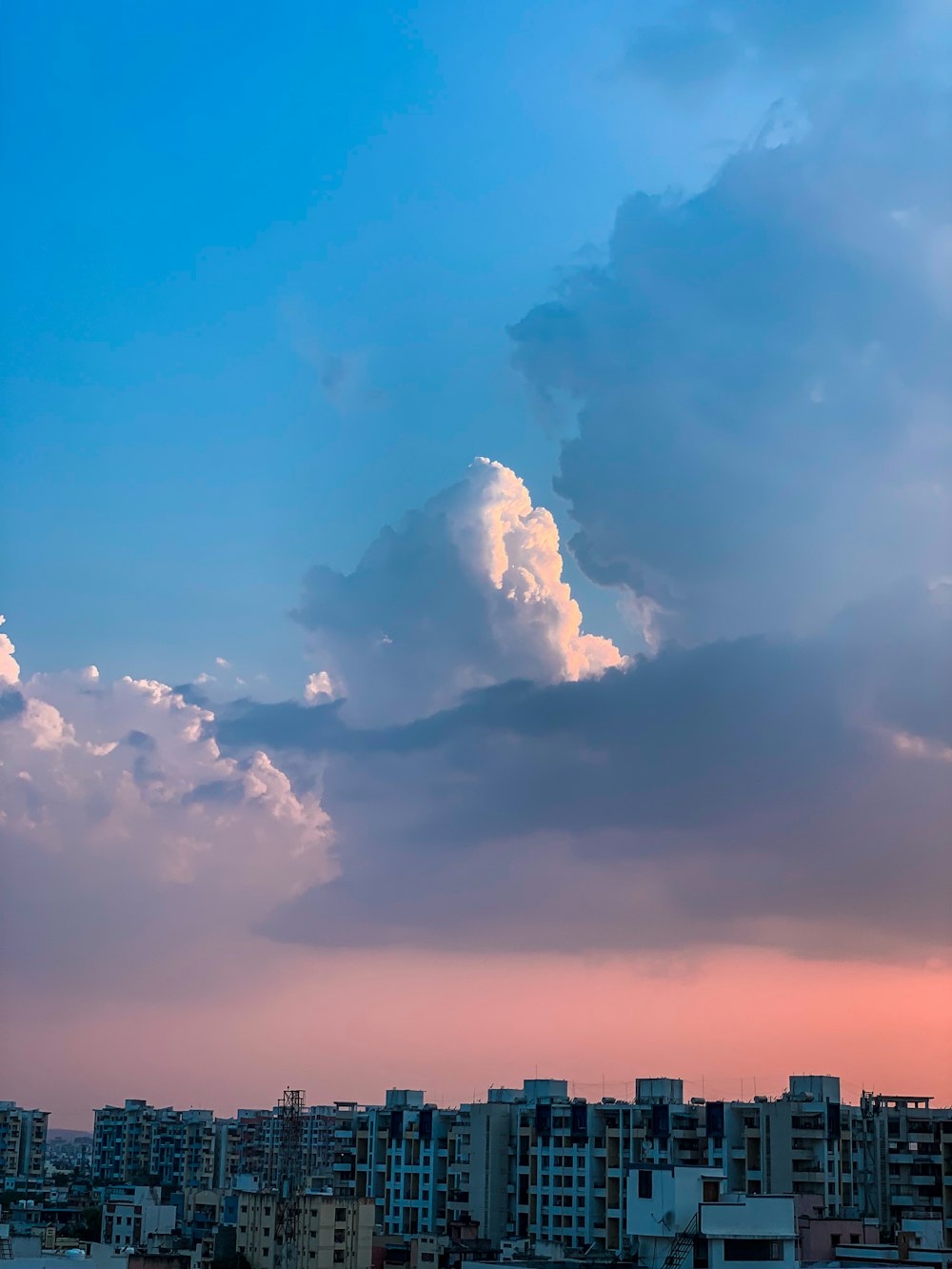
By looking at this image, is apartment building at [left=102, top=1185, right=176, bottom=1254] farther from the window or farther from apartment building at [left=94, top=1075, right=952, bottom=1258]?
the window

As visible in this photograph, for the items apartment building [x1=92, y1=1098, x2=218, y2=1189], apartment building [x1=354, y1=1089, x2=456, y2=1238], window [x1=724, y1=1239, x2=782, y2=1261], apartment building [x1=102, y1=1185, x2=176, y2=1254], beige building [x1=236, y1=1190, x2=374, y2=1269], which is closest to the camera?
window [x1=724, y1=1239, x2=782, y2=1261]

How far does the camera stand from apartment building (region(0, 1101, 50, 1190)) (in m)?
110

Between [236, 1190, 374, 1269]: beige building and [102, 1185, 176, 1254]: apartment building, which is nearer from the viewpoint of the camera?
[236, 1190, 374, 1269]: beige building

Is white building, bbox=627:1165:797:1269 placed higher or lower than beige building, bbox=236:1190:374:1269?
higher

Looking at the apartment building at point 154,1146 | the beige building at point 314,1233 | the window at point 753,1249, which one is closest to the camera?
the window at point 753,1249

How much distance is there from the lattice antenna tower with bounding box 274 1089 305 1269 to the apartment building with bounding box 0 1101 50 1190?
5506cm

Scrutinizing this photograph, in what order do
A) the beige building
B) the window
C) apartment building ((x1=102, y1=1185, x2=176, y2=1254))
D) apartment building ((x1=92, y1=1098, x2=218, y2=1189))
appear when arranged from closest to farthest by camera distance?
the window, the beige building, apartment building ((x1=102, y1=1185, x2=176, y2=1254)), apartment building ((x1=92, y1=1098, x2=218, y2=1189))

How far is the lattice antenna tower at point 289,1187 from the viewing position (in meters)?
51.8

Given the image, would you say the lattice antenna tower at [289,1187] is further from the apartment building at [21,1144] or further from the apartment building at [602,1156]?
the apartment building at [21,1144]

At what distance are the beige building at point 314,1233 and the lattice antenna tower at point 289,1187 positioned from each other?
100mm

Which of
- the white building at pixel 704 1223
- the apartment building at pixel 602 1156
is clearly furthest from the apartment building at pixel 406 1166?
the white building at pixel 704 1223

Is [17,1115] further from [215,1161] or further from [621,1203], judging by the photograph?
[621,1203]

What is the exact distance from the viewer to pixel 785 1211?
38625mm

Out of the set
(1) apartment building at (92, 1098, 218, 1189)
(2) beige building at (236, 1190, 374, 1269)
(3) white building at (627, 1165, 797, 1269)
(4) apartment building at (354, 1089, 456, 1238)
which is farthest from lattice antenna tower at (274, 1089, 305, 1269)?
(1) apartment building at (92, 1098, 218, 1189)
